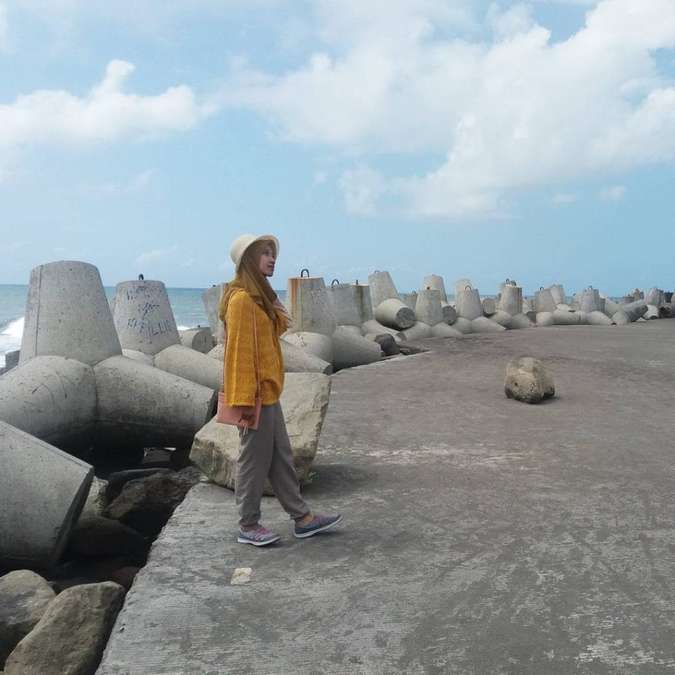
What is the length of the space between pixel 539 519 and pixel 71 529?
2.53 m

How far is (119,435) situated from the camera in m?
6.23

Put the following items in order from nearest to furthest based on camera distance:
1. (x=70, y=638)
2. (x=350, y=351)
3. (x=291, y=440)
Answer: (x=70, y=638) < (x=291, y=440) < (x=350, y=351)

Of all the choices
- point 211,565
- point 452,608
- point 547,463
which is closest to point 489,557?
point 452,608

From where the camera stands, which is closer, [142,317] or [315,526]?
[315,526]

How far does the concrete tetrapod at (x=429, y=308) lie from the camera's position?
15.1 meters

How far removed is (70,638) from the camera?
8.60ft

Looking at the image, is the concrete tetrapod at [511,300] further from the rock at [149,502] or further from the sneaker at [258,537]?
the sneaker at [258,537]

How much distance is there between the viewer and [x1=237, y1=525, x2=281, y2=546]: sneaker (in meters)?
3.26

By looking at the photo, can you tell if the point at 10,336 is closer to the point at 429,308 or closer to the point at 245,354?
the point at 429,308

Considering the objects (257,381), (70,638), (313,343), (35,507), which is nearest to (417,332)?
(313,343)

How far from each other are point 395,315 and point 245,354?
11.5 metres

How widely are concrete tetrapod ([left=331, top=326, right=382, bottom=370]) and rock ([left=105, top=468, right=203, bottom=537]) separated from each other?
17.7 feet

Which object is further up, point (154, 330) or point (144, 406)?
point (154, 330)

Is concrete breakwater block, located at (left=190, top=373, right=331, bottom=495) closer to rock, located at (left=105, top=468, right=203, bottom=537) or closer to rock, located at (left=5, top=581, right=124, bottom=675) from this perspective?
rock, located at (left=105, top=468, right=203, bottom=537)
